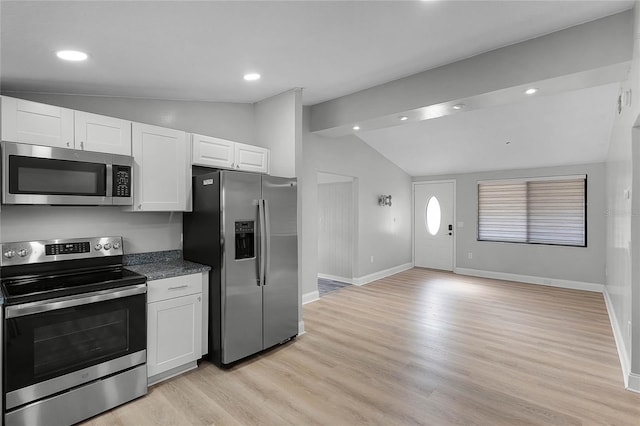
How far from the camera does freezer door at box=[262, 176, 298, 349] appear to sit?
3.12 m

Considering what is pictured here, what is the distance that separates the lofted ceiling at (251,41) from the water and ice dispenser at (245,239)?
52.5 inches

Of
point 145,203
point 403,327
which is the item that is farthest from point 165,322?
point 403,327

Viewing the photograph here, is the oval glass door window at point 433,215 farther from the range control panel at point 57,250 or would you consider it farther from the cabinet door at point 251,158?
the range control panel at point 57,250

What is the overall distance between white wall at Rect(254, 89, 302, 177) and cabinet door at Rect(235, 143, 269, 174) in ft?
0.42

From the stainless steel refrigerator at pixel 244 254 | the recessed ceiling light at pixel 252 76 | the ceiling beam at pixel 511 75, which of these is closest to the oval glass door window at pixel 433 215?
the ceiling beam at pixel 511 75

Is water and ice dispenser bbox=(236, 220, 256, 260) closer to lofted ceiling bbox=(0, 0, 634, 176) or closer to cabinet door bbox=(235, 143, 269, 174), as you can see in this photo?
cabinet door bbox=(235, 143, 269, 174)

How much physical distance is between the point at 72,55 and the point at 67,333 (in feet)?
5.91

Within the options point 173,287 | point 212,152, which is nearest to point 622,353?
point 173,287

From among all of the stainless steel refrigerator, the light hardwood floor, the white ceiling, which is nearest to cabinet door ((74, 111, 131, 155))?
the stainless steel refrigerator

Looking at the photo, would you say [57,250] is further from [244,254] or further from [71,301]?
[244,254]

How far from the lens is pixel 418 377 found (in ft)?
8.79

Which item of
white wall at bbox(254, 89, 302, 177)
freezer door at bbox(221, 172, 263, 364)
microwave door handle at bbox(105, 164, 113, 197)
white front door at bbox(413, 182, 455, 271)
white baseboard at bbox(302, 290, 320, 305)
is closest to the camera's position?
microwave door handle at bbox(105, 164, 113, 197)

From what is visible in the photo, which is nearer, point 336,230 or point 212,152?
point 212,152

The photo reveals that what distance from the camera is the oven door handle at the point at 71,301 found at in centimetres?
187
